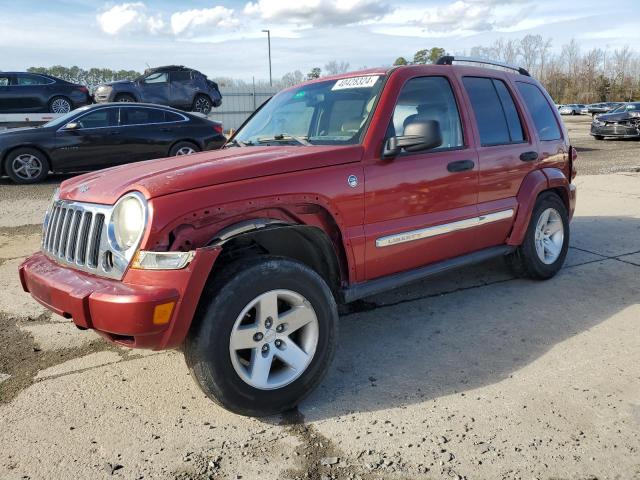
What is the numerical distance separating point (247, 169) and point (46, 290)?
49.5 inches

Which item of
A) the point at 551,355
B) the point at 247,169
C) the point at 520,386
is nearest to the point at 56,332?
the point at 247,169

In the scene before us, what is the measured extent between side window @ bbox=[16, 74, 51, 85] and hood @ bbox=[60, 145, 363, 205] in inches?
542

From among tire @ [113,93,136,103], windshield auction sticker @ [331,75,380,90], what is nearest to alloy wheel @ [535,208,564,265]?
windshield auction sticker @ [331,75,380,90]

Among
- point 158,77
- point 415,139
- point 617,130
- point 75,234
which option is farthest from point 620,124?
point 75,234

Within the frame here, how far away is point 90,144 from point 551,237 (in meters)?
8.40

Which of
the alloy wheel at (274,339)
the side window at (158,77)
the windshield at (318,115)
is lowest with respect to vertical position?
the alloy wheel at (274,339)

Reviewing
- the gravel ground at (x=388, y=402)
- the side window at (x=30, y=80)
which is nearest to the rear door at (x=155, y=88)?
the side window at (x=30, y=80)

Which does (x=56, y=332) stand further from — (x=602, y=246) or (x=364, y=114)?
(x=602, y=246)

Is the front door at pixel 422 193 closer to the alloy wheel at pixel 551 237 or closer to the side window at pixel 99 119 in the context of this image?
the alloy wheel at pixel 551 237

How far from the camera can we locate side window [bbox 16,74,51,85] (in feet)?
49.5

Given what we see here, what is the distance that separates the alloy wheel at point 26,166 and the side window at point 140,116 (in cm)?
170

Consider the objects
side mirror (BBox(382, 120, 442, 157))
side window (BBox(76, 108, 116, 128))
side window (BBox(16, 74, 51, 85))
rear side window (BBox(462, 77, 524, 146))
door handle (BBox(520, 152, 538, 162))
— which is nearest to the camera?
side mirror (BBox(382, 120, 442, 157))

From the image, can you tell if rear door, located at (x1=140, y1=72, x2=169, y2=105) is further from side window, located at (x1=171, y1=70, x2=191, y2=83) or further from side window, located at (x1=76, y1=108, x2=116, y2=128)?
side window, located at (x1=76, y1=108, x2=116, y2=128)

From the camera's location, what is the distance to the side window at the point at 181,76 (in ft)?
57.7
